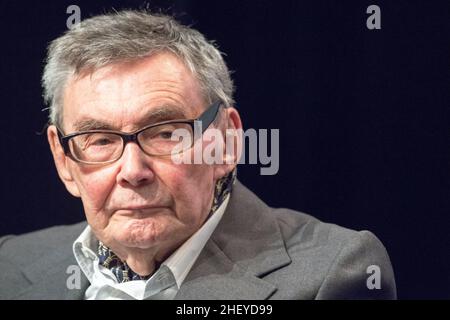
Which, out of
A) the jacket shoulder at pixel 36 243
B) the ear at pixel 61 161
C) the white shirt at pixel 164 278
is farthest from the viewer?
the jacket shoulder at pixel 36 243

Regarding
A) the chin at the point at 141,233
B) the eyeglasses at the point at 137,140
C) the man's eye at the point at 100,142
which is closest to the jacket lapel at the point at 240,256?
the chin at the point at 141,233

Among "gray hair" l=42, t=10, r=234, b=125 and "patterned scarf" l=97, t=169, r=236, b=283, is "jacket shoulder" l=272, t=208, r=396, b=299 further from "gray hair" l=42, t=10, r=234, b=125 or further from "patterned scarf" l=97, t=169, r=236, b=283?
"gray hair" l=42, t=10, r=234, b=125

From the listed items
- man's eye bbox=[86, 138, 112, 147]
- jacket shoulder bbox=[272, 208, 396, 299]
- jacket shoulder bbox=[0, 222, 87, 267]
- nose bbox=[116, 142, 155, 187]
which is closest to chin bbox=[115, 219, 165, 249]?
nose bbox=[116, 142, 155, 187]

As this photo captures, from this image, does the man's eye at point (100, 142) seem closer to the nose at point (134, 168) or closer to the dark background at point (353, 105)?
the nose at point (134, 168)

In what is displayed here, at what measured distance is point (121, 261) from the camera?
2184mm

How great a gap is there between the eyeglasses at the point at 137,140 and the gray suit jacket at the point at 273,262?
0.25 meters

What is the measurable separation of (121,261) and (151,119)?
44 centimetres

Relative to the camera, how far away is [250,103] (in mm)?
2232

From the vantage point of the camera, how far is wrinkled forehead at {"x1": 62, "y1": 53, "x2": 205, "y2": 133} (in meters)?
1.97

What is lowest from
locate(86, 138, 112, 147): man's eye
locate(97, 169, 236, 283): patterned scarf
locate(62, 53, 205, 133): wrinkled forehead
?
locate(97, 169, 236, 283): patterned scarf

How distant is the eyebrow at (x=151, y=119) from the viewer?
198cm

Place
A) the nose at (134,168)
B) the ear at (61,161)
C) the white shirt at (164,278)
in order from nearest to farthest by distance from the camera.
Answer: the nose at (134,168)
the white shirt at (164,278)
the ear at (61,161)

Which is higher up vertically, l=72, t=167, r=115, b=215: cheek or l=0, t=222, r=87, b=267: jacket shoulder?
l=72, t=167, r=115, b=215: cheek

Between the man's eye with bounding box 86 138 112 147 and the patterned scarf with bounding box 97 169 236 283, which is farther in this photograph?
the patterned scarf with bounding box 97 169 236 283
